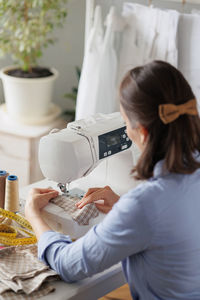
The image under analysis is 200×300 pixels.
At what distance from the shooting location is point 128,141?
6.42ft

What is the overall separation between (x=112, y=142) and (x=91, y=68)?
1363 mm

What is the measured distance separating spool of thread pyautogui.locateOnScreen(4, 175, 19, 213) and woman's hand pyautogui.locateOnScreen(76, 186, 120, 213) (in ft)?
0.89

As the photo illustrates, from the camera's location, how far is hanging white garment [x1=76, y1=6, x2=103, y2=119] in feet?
10.1

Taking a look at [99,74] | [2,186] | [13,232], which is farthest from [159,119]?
[99,74]

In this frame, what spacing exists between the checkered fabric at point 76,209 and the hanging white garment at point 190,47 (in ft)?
4.34

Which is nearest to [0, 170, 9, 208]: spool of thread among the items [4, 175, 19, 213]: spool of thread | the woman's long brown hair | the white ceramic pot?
[4, 175, 19, 213]: spool of thread

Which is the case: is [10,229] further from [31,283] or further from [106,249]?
[106,249]

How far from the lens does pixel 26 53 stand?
3.56 metres

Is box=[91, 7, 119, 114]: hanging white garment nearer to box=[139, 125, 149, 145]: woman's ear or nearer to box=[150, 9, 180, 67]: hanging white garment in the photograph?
box=[150, 9, 180, 67]: hanging white garment

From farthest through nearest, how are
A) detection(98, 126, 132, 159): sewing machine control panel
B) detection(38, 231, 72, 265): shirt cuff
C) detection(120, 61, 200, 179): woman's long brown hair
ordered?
detection(98, 126, 132, 159): sewing machine control panel → detection(38, 231, 72, 265): shirt cuff → detection(120, 61, 200, 179): woman's long brown hair

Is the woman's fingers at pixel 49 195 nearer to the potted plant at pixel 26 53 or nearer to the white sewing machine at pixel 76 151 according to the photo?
the white sewing machine at pixel 76 151

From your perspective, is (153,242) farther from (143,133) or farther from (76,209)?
(76,209)

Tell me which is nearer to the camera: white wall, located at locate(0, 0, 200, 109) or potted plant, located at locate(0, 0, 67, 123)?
potted plant, located at locate(0, 0, 67, 123)

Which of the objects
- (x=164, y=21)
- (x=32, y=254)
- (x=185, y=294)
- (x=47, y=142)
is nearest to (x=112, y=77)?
(x=164, y=21)
